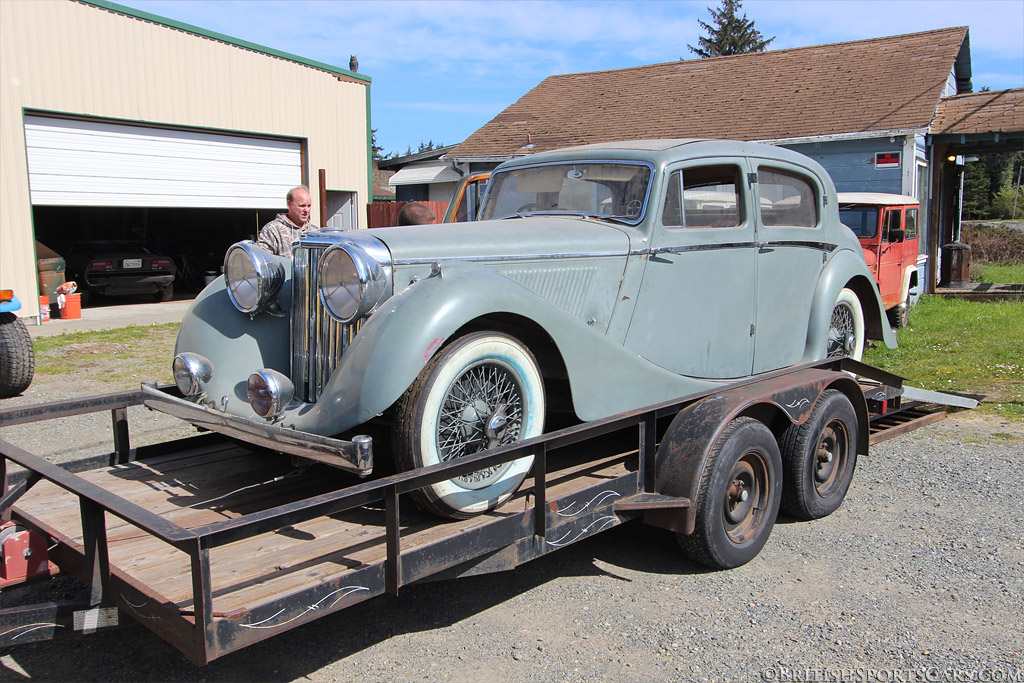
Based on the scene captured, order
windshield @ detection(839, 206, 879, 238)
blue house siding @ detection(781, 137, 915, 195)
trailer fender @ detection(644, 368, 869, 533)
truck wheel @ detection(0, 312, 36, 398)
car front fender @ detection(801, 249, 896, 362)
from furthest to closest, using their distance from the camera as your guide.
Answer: blue house siding @ detection(781, 137, 915, 195) → windshield @ detection(839, 206, 879, 238) → truck wheel @ detection(0, 312, 36, 398) → car front fender @ detection(801, 249, 896, 362) → trailer fender @ detection(644, 368, 869, 533)

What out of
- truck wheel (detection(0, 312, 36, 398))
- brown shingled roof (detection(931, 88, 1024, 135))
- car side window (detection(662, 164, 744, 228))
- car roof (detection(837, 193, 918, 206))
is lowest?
truck wheel (detection(0, 312, 36, 398))

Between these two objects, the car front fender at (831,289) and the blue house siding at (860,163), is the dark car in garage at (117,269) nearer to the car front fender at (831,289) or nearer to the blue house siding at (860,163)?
the blue house siding at (860,163)

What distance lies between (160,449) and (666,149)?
2.96 meters

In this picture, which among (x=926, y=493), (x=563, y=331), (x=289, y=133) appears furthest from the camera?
(x=289, y=133)

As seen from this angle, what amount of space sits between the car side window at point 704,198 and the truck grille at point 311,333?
1776 millimetres

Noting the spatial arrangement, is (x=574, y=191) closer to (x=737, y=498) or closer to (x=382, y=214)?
(x=737, y=498)

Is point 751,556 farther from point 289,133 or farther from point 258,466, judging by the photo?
point 289,133

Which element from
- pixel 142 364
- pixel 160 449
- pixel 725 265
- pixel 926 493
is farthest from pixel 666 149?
pixel 142 364

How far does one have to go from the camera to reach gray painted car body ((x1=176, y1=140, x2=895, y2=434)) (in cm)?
294

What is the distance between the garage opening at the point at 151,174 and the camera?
39.7 feet

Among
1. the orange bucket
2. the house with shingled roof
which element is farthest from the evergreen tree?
the orange bucket

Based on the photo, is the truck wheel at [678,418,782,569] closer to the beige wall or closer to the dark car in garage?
the beige wall

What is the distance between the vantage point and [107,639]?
123 inches

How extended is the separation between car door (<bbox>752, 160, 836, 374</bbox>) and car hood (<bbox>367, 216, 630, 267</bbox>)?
3.74 ft
